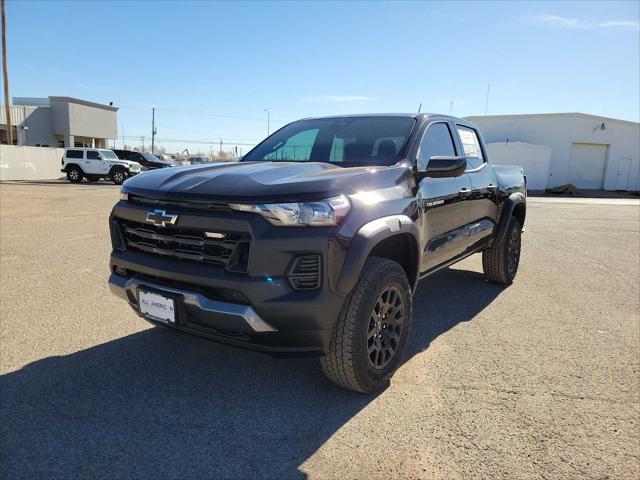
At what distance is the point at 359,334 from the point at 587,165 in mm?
38595

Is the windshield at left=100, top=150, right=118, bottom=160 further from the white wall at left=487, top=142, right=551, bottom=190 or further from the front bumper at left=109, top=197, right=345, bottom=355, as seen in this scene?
the front bumper at left=109, top=197, right=345, bottom=355

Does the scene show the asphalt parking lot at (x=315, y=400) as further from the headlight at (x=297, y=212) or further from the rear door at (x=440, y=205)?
the headlight at (x=297, y=212)

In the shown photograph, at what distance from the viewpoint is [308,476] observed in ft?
7.39

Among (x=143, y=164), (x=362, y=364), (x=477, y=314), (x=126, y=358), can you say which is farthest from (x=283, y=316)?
(x=143, y=164)

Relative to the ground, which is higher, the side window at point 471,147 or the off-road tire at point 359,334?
the side window at point 471,147

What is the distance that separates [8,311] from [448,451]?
4062mm

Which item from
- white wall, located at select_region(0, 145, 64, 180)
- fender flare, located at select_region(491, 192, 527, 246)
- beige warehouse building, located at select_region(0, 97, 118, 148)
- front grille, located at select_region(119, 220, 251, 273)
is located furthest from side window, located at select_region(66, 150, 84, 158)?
front grille, located at select_region(119, 220, 251, 273)

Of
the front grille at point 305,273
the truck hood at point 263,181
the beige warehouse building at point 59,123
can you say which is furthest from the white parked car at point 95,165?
the front grille at point 305,273

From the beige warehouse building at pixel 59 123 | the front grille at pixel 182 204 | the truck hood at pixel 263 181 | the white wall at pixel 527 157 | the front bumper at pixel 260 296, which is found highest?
the beige warehouse building at pixel 59 123

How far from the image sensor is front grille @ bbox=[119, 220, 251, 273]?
256 cm

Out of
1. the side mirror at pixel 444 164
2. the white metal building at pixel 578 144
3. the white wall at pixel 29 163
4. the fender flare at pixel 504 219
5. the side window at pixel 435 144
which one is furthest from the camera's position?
the white metal building at pixel 578 144

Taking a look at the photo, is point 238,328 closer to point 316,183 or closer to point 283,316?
point 283,316

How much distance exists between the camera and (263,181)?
2727mm

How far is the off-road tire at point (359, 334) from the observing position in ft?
8.94
